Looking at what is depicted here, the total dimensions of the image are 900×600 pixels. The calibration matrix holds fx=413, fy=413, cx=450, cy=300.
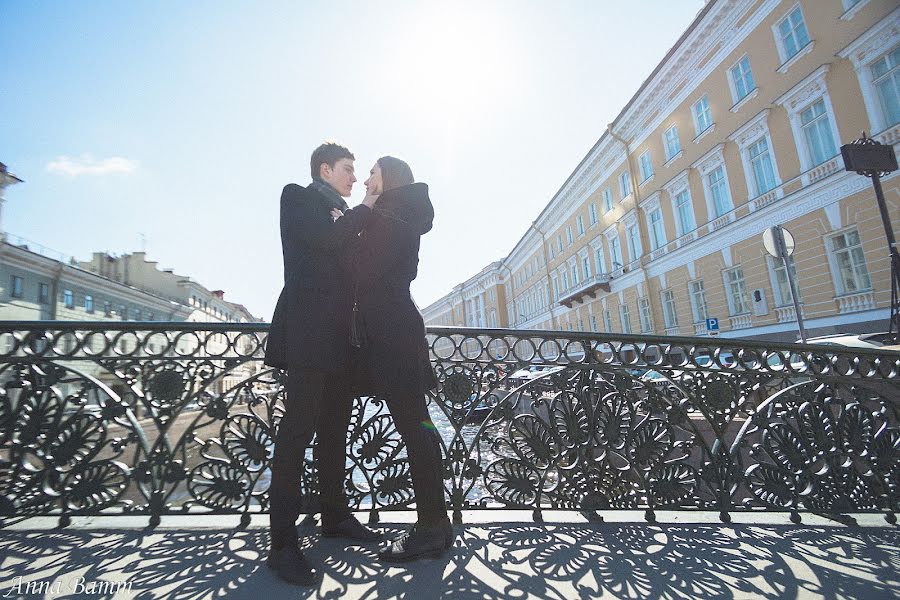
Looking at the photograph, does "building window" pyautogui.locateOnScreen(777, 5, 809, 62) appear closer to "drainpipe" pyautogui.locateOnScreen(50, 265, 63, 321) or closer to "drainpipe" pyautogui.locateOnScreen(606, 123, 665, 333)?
"drainpipe" pyautogui.locateOnScreen(606, 123, 665, 333)

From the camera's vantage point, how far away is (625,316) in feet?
72.2

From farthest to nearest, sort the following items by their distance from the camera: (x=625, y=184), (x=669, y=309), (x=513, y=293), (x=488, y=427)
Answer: (x=513, y=293) < (x=625, y=184) < (x=669, y=309) < (x=488, y=427)

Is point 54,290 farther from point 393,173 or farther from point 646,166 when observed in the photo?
point 646,166

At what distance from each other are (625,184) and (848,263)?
11535 millimetres

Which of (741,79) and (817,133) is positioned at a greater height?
(741,79)

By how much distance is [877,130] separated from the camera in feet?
31.8

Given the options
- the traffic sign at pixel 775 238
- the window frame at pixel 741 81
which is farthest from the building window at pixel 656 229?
the traffic sign at pixel 775 238

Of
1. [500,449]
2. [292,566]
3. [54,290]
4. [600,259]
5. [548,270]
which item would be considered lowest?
[292,566]

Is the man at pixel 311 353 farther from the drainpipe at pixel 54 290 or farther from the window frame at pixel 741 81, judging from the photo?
the drainpipe at pixel 54 290

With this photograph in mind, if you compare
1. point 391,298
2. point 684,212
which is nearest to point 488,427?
point 391,298

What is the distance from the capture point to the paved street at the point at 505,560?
1.28m

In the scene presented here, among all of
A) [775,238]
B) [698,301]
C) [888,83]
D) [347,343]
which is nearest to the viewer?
[347,343]

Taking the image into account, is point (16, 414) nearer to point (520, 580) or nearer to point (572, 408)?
point (520, 580)

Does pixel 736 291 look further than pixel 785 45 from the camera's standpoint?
Yes
